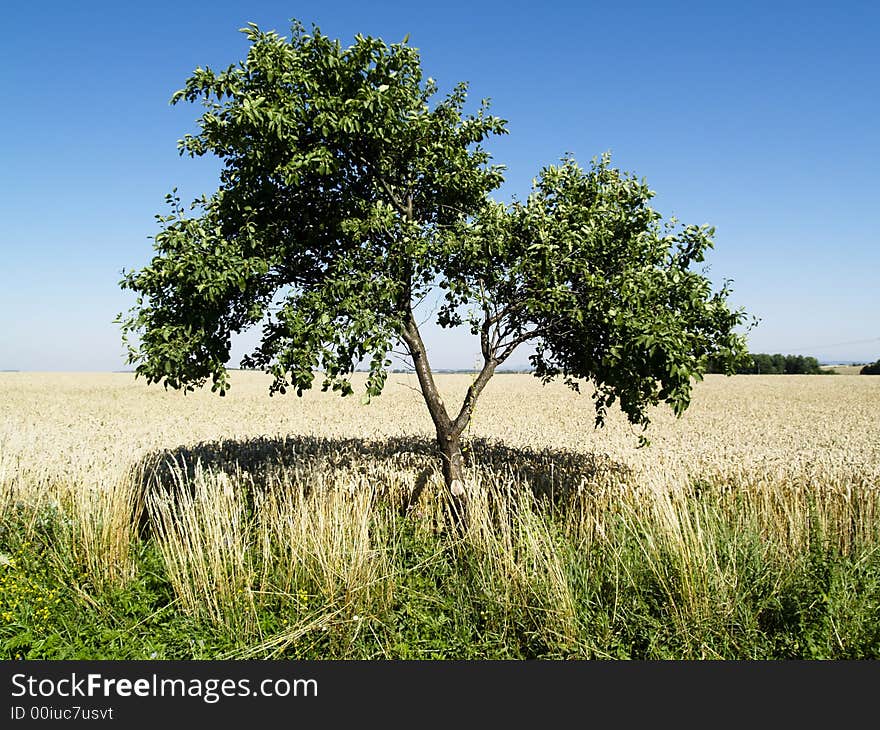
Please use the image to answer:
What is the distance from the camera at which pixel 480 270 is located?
332 inches

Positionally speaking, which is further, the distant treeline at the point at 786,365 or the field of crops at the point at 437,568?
the distant treeline at the point at 786,365

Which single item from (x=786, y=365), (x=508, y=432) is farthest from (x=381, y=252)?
(x=786, y=365)

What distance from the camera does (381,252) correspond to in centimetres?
842

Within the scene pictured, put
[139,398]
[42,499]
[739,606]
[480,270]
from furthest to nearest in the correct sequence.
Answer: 1. [139,398]
2. [42,499]
3. [480,270]
4. [739,606]

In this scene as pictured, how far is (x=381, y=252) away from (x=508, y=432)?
1031cm

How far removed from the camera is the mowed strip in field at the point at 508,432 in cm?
1086

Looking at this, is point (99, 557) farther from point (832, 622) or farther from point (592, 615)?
point (832, 622)

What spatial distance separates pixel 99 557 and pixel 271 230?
4894mm

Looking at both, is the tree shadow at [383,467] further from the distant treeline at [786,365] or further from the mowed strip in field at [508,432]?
the distant treeline at [786,365]

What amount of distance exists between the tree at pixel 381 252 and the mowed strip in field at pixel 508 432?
1898 millimetres

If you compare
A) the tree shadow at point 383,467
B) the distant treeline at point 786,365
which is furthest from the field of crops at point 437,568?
the distant treeline at point 786,365

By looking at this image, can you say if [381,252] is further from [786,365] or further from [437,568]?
[786,365]

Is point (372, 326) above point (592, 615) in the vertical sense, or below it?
above

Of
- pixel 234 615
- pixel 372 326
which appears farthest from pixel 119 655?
pixel 372 326
